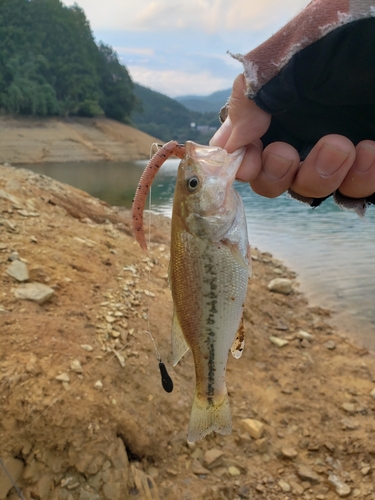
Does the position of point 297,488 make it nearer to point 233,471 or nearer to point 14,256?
point 233,471

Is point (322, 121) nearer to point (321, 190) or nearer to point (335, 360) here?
point (321, 190)

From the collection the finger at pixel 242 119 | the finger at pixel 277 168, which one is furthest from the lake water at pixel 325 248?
the finger at pixel 242 119

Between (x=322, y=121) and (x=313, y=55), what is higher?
(x=313, y=55)

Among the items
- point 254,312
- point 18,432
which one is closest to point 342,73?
point 18,432

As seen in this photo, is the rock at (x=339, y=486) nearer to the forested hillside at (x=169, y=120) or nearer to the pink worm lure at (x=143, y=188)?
the pink worm lure at (x=143, y=188)

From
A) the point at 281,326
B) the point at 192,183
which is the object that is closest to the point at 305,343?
the point at 281,326

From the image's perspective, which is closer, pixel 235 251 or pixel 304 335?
pixel 235 251

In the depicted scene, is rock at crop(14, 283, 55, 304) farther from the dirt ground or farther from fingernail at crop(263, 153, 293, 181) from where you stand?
fingernail at crop(263, 153, 293, 181)
